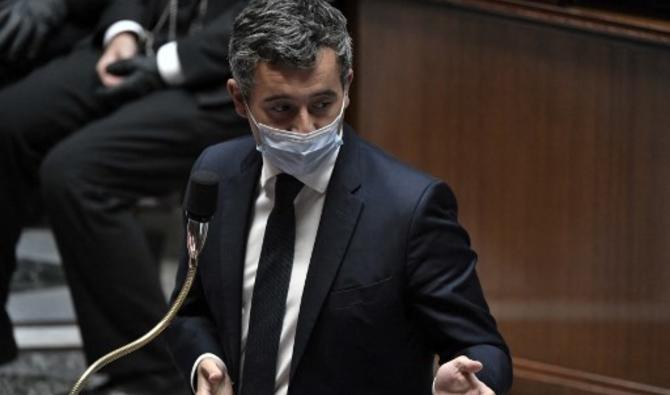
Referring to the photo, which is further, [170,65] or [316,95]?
[170,65]

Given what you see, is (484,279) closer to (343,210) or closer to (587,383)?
(587,383)

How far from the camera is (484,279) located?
2.62 m

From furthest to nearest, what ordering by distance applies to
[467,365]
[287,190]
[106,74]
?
[106,74] < [287,190] < [467,365]

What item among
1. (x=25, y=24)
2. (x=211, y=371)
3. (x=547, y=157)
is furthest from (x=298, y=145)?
(x=25, y=24)

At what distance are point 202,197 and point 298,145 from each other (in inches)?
5.8

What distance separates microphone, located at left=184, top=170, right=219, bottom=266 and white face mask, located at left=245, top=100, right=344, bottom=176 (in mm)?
111

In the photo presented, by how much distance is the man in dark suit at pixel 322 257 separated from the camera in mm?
1675

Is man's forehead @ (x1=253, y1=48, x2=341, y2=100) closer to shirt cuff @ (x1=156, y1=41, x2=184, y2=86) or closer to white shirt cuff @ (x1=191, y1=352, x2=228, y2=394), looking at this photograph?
white shirt cuff @ (x1=191, y1=352, x2=228, y2=394)

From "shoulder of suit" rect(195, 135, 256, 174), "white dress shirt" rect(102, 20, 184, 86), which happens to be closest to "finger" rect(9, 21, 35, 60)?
"white dress shirt" rect(102, 20, 184, 86)

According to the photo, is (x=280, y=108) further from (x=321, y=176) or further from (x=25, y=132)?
(x=25, y=132)

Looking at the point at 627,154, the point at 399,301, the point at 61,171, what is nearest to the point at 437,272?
the point at 399,301

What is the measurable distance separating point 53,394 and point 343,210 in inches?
49.7

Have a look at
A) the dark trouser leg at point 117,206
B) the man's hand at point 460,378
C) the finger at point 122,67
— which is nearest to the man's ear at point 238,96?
the man's hand at point 460,378

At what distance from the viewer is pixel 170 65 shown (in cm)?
276
